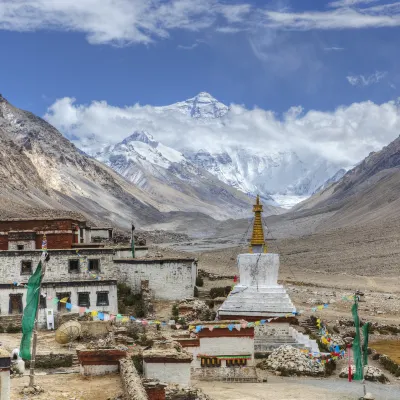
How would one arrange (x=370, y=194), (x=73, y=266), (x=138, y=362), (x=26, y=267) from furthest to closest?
(x=370, y=194) < (x=73, y=266) < (x=26, y=267) < (x=138, y=362)

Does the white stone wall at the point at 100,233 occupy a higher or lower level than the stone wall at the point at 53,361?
higher

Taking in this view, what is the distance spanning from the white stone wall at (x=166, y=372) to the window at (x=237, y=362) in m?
5.34

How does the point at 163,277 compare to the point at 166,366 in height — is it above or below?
above

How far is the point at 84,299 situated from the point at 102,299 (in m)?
0.74

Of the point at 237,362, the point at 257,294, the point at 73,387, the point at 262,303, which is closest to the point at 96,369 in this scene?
the point at 73,387

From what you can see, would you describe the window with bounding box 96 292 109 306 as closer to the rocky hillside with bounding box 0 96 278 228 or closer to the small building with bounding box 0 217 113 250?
the small building with bounding box 0 217 113 250

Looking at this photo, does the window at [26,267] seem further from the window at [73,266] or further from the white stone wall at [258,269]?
the white stone wall at [258,269]

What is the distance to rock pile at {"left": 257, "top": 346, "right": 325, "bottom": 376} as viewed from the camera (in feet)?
64.2

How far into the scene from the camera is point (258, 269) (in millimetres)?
23391

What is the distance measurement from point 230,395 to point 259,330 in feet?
20.6

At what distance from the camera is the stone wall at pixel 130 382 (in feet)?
34.6

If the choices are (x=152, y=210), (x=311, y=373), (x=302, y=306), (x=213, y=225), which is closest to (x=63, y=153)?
(x=152, y=210)

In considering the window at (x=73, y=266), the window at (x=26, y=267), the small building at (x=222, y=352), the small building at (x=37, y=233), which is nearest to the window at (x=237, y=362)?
the small building at (x=222, y=352)

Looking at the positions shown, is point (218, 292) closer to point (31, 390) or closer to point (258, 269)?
point (258, 269)
